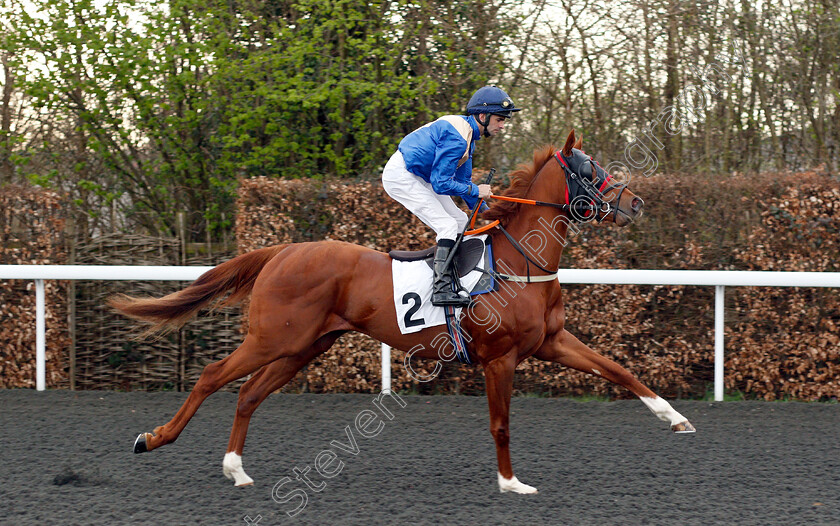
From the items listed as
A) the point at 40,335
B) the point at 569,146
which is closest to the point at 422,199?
the point at 569,146

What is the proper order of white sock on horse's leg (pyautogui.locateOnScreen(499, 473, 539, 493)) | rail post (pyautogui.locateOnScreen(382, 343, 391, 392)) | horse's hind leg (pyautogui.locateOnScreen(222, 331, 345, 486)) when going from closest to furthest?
1. white sock on horse's leg (pyautogui.locateOnScreen(499, 473, 539, 493))
2. horse's hind leg (pyautogui.locateOnScreen(222, 331, 345, 486))
3. rail post (pyautogui.locateOnScreen(382, 343, 391, 392))

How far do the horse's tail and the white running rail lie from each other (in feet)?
4.68

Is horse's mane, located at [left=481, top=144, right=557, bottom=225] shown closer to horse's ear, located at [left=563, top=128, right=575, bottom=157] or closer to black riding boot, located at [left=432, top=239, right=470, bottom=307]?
horse's ear, located at [left=563, top=128, right=575, bottom=157]

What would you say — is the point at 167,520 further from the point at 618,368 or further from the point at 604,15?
the point at 604,15

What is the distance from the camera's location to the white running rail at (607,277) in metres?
5.43

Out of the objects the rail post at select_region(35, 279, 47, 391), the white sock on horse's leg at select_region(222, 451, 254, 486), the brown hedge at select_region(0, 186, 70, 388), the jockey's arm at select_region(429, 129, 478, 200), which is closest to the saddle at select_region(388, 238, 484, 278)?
the jockey's arm at select_region(429, 129, 478, 200)

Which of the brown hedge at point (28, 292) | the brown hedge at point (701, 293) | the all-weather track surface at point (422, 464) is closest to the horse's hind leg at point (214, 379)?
the all-weather track surface at point (422, 464)

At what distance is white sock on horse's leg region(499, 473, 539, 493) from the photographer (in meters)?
3.62

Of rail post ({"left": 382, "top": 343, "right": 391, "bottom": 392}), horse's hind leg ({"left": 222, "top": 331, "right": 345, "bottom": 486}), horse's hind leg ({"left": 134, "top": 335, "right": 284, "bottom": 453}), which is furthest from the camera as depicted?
rail post ({"left": 382, "top": 343, "right": 391, "bottom": 392})

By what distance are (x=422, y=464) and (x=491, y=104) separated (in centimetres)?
189

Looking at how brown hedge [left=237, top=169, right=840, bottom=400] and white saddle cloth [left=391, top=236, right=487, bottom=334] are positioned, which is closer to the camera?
white saddle cloth [left=391, top=236, right=487, bottom=334]

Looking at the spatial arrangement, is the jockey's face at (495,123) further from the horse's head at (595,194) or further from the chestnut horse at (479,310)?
the horse's head at (595,194)

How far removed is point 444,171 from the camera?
3818 mm

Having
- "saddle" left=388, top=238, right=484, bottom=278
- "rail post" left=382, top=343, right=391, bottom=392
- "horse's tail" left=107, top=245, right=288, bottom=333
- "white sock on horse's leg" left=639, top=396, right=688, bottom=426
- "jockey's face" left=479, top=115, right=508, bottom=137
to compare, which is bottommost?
"rail post" left=382, top=343, right=391, bottom=392
